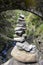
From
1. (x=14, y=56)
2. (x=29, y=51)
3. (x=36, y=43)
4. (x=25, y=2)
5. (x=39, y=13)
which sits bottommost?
(x=14, y=56)

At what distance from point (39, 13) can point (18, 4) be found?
9.1 inches

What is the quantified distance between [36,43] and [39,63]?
266mm

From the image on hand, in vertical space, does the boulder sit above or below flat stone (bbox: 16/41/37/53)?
below

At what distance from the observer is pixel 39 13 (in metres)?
1.73

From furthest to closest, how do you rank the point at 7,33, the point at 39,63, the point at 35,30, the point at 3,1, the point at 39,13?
the point at 7,33, the point at 35,30, the point at 39,63, the point at 39,13, the point at 3,1

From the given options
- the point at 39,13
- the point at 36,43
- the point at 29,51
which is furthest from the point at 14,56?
the point at 39,13

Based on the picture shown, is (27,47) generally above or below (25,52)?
above

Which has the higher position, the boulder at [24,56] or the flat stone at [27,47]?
the flat stone at [27,47]

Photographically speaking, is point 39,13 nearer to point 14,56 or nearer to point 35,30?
point 35,30

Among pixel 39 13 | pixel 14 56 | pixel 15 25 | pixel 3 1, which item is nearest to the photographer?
pixel 3 1

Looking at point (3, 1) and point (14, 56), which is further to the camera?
point (14, 56)

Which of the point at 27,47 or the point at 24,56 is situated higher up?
the point at 27,47

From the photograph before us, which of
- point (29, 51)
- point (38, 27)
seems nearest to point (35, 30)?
point (38, 27)

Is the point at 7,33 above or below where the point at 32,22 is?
below
